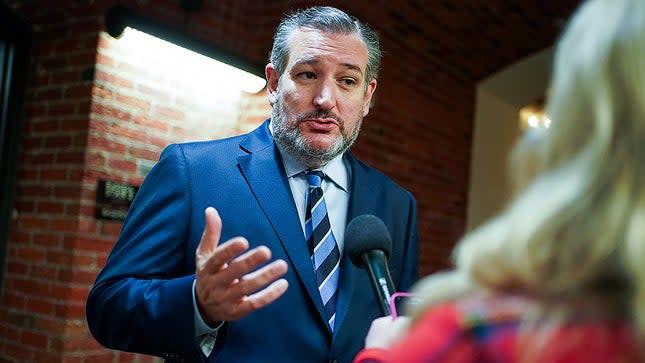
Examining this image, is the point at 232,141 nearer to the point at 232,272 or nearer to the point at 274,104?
the point at 274,104

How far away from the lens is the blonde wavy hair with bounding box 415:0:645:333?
532 millimetres

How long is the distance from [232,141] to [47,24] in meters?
1.86

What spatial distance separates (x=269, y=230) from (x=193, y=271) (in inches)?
7.8

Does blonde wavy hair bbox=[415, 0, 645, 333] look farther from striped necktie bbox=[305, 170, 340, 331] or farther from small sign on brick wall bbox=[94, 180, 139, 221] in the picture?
small sign on brick wall bbox=[94, 180, 139, 221]

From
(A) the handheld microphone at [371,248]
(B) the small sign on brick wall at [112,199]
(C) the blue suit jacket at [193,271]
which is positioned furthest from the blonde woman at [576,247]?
(B) the small sign on brick wall at [112,199]

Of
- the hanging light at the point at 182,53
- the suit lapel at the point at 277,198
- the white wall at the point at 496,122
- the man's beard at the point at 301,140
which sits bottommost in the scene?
the suit lapel at the point at 277,198

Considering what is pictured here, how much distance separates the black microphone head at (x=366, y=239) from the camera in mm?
1104

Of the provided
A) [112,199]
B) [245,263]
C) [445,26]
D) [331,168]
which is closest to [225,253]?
[245,263]

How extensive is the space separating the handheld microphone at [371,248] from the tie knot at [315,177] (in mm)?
399

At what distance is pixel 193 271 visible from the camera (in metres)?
1.40

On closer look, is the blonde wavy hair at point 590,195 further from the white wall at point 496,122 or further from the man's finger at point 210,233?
the white wall at point 496,122

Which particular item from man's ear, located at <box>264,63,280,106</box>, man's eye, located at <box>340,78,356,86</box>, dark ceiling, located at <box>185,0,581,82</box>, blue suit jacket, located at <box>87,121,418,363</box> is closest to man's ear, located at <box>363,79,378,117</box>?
man's eye, located at <box>340,78,356,86</box>

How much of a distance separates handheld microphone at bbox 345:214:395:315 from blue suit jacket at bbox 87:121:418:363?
274 mm

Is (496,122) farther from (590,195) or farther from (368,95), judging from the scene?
(590,195)
